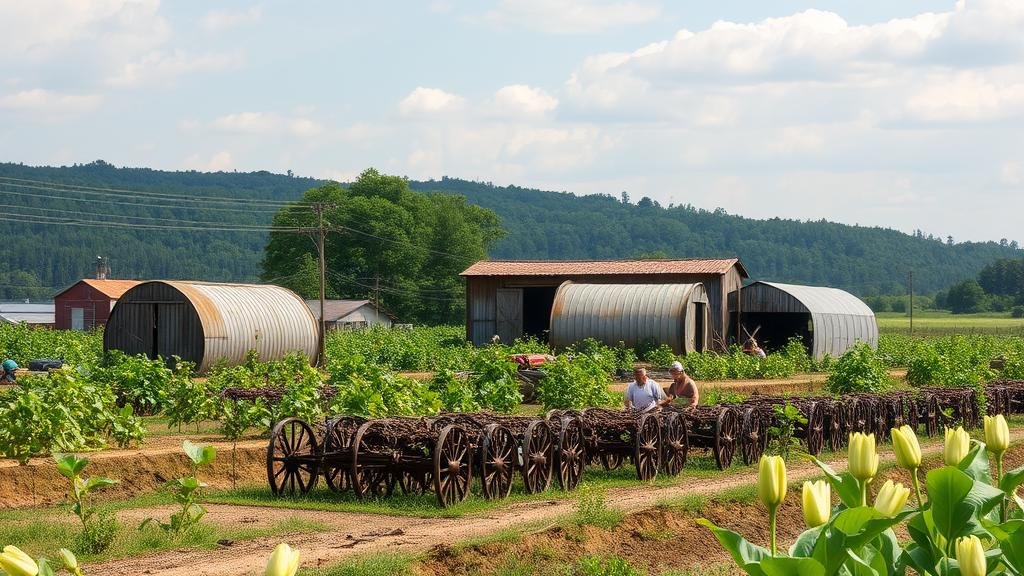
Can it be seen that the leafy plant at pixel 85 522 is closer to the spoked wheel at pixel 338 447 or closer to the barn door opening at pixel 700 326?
the spoked wheel at pixel 338 447

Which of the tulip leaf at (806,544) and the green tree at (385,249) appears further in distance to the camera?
the green tree at (385,249)

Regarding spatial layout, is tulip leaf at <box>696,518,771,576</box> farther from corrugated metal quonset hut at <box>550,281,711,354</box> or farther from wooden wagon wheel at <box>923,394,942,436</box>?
corrugated metal quonset hut at <box>550,281,711,354</box>

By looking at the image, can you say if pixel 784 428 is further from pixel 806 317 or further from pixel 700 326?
pixel 806 317

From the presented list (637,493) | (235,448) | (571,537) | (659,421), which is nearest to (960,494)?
(571,537)

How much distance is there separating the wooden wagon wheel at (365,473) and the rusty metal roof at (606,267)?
97.5ft

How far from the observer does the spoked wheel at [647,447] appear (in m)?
14.8

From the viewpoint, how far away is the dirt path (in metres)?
9.59

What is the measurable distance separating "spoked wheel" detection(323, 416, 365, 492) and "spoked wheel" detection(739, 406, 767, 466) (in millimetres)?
5448

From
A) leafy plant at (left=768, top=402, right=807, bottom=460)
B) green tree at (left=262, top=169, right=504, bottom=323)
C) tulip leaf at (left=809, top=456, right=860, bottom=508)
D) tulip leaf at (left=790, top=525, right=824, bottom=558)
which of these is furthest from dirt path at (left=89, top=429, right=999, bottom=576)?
green tree at (left=262, top=169, right=504, bottom=323)

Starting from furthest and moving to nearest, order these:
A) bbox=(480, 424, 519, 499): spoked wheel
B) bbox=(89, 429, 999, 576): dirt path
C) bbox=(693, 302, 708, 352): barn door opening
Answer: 1. bbox=(693, 302, 708, 352): barn door opening
2. bbox=(480, 424, 519, 499): spoked wheel
3. bbox=(89, 429, 999, 576): dirt path

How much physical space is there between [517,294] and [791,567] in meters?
40.7

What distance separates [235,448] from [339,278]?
230ft

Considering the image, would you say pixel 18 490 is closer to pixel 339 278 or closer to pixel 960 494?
pixel 960 494

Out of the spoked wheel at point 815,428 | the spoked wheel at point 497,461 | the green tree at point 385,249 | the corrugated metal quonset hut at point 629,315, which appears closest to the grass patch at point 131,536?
the spoked wheel at point 497,461
